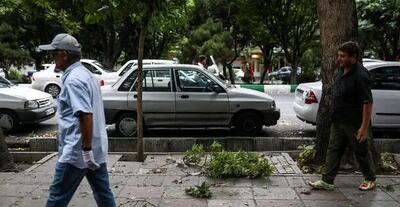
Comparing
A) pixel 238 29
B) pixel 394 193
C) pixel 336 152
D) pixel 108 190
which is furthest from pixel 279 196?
pixel 238 29

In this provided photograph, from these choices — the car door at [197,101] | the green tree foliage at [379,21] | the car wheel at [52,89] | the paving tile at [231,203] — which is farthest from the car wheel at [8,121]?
the green tree foliage at [379,21]

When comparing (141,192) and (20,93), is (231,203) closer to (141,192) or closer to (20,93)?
(141,192)

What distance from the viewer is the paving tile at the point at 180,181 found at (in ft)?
22.2

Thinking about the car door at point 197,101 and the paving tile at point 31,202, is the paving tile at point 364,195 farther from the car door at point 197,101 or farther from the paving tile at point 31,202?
the car door at point 197,101

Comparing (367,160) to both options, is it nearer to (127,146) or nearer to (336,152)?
(336,152)

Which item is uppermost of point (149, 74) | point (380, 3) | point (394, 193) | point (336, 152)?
point (380, 3)

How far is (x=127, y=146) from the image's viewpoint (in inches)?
376

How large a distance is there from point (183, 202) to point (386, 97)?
5.99m

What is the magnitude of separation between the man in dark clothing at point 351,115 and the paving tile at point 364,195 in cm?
8

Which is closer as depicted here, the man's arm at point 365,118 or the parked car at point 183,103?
the man's arm at point 365,118

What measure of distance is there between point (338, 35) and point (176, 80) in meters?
4.11

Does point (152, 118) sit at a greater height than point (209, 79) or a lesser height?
lesser

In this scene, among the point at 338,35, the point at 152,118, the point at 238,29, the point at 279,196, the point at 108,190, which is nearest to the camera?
the point at 108,190

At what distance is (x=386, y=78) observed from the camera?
1070 cm
